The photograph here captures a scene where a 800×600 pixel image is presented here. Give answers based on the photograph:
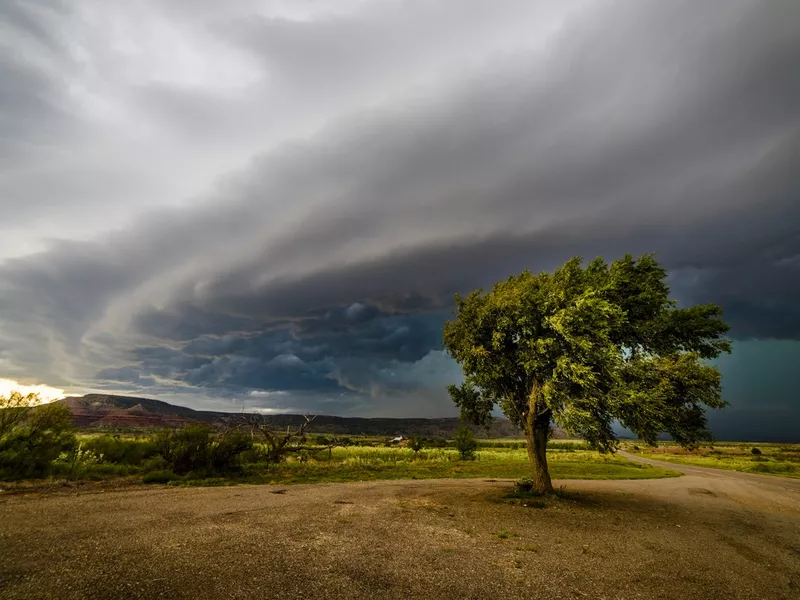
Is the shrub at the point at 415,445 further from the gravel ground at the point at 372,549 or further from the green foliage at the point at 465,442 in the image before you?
the gravel ground at the point at 372,549

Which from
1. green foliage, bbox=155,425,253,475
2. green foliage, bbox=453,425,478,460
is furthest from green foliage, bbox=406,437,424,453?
green foliage, bbox=155,425,253,475

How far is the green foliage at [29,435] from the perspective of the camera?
72.6ft

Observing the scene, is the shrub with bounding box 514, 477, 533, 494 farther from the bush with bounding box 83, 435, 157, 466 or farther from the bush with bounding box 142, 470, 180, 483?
the bush with bounding box 83, 435, 157, 466

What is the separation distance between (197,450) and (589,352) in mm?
28918

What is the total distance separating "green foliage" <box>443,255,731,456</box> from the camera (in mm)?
17688

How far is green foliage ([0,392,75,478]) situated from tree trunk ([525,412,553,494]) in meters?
28.9

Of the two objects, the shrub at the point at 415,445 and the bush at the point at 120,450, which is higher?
the bush at the point at 120,450

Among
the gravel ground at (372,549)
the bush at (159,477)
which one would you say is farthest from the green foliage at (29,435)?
the gravel ground at (372,549)

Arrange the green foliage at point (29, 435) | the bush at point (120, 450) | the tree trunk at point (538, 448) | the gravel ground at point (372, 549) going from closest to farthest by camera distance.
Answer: the gravel ground at point (372, 549), the tree trunk at point (538, 448), the green foliage at point (29, 435), the bush at point (120, 450)

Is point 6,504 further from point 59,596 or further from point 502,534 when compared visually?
point 502,534

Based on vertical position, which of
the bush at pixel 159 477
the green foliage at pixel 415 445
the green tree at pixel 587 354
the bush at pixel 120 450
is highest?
the green tree at pixel 587 354

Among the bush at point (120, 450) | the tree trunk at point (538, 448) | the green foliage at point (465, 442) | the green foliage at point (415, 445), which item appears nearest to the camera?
the tree trunk at point (538, 448)

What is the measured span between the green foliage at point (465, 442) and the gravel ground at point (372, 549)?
136ft

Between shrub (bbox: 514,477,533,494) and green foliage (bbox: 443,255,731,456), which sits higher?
green foliage (bbox: 443,255,731,456)
